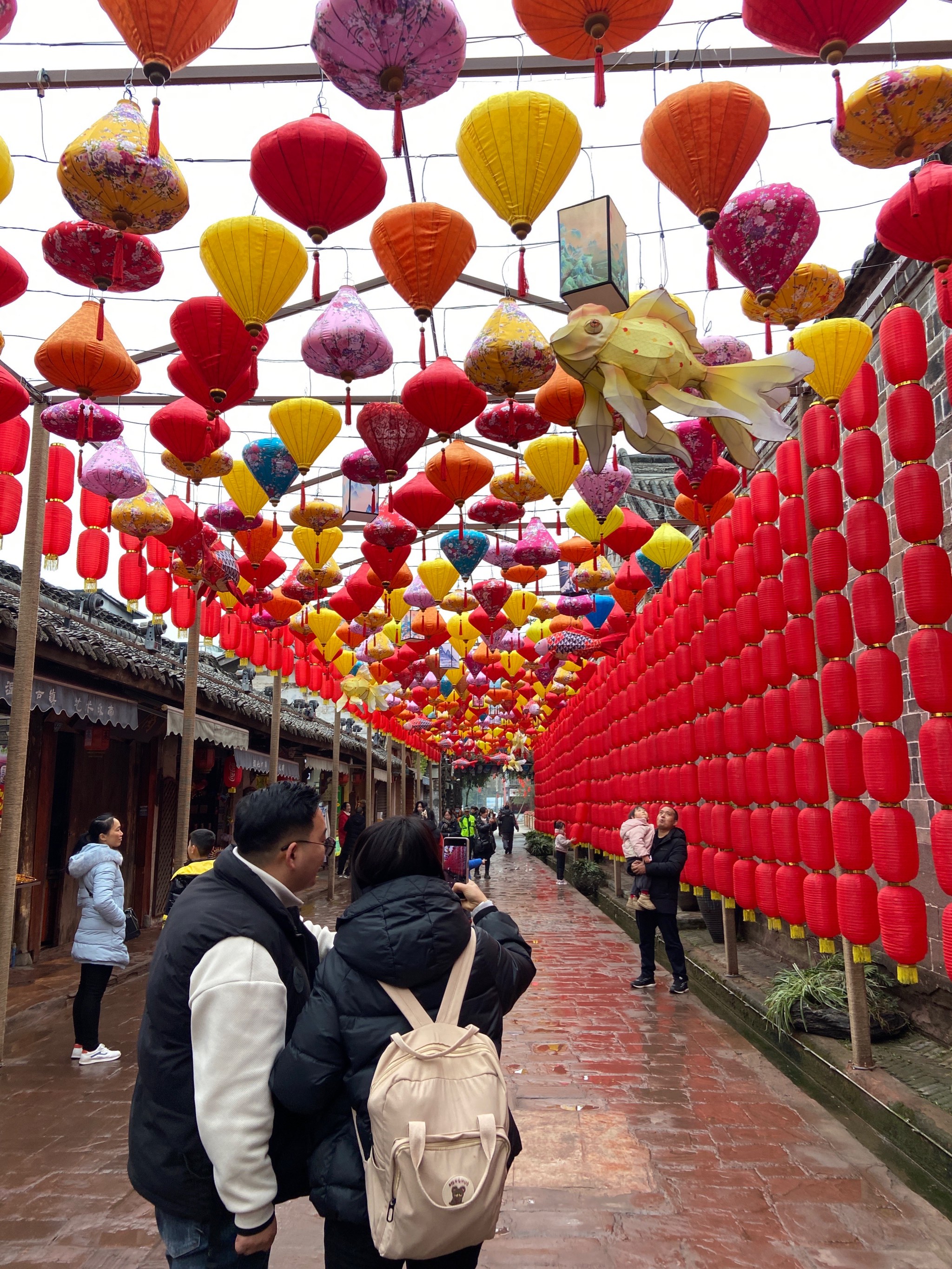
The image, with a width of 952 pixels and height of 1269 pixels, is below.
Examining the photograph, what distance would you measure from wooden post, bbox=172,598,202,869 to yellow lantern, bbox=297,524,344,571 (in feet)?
5.50

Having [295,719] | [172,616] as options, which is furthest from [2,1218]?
[295,719]

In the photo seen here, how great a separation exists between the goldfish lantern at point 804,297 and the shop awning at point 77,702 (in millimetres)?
6283

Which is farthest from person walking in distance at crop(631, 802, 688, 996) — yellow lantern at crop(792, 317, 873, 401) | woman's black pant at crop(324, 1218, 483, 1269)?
woman's black pant at crop(324, 1218, 483, 1269)

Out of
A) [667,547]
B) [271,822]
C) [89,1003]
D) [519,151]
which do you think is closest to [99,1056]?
[89,1003]

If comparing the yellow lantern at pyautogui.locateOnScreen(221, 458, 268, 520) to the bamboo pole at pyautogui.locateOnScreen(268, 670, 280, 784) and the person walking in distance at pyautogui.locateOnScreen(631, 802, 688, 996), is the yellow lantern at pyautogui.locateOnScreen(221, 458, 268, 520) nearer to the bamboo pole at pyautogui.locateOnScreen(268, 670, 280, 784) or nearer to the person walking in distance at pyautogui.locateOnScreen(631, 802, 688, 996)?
the person walking in distance at pyautogui.locateOnScreen(631, 802, 688, 996)

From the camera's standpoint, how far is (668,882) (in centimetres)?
870

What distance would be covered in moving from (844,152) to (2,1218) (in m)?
A: 6.27

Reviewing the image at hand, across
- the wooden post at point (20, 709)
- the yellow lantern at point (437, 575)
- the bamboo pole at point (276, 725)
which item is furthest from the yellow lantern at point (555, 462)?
the bamboo pole at point (276, 725)

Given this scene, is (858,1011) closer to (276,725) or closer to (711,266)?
A: (711,266)

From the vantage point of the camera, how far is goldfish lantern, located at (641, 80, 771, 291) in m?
3.90

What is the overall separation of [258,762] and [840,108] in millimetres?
14710

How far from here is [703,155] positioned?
395 centimetres

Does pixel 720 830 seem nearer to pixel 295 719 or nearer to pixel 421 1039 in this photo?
pixel 421 1039

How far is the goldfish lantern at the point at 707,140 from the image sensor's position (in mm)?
3902
